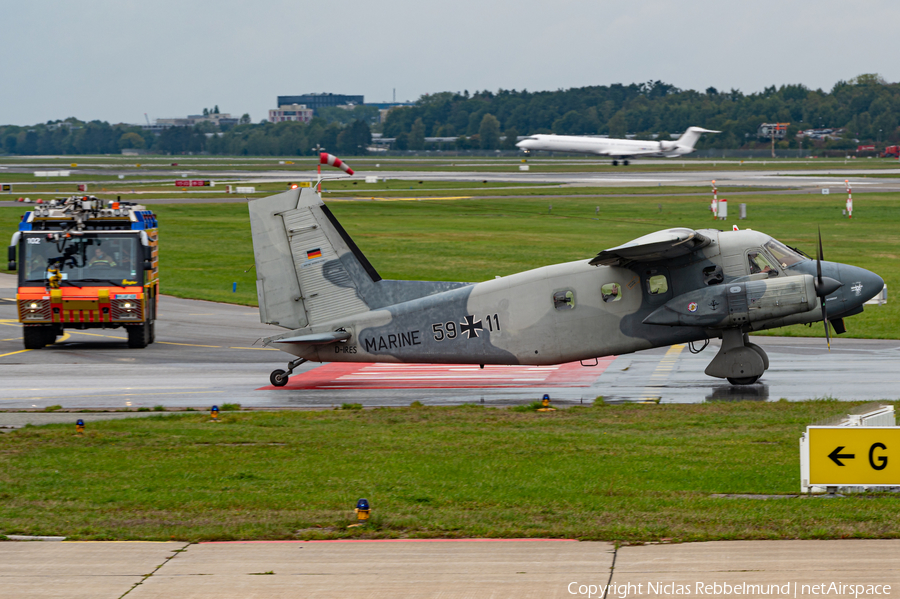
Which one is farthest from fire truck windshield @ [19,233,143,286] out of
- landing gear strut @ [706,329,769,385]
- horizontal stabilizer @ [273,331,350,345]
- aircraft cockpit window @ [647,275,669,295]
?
landing gear strut @ [706,329,769,385]

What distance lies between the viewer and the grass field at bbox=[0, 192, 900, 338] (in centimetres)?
4100

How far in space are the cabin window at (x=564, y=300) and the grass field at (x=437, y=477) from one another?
3019 millimetres

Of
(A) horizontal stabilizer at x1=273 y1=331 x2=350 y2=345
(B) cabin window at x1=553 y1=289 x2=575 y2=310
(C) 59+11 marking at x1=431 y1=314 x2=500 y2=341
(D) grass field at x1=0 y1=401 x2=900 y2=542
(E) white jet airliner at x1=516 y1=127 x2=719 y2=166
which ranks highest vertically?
(E) white jet airliner at x1=516 y1=127 x2=719 y2=166

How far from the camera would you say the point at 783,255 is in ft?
66.2

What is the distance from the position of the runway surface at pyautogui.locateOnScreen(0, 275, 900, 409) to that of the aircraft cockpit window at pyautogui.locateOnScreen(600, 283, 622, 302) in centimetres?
201

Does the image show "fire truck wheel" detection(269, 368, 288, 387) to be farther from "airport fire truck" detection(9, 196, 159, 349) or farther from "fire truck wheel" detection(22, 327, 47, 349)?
"fire truck wheel" detection(22, 327, 47, 349)

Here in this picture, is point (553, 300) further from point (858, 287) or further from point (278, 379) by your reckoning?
point (278, 379)

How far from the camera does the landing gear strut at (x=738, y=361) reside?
66.8 feet

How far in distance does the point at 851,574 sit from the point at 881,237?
4703 cm

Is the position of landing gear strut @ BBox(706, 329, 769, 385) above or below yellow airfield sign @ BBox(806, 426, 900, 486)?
below

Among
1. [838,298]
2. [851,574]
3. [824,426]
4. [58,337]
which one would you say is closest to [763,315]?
[838,298]

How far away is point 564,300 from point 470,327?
2126 millimetres

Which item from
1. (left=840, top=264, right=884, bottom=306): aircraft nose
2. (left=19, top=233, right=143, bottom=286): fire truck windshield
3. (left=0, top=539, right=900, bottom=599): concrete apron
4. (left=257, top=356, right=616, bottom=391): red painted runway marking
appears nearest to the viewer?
(left=0, top=539, right=900, bottom=599): concrete apron

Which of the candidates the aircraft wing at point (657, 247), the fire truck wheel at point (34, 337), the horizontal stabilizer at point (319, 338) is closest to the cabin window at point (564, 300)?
the aircraft wing at point (657, 247)
